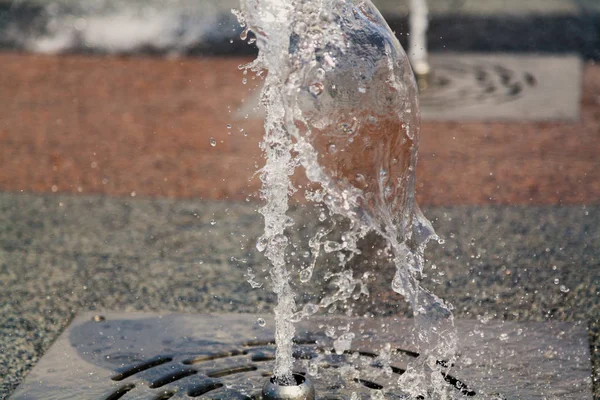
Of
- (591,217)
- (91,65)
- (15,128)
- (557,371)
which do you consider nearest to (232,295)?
(557,371)

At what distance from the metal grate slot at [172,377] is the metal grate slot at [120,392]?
69 millimetres

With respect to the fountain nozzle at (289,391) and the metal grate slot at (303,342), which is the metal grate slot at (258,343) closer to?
Result: the metal grate slot at (303,342)

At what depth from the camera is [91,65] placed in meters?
8.86

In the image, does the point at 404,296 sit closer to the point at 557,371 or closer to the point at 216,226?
the point at 557,371

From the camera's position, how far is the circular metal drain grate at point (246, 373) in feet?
10.6

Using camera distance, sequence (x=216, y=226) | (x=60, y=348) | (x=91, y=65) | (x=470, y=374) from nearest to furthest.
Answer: (x=470, y=374), (x=60, y=348), (x=216, y=226), (x=91, y=65)

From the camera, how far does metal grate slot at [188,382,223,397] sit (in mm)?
3223

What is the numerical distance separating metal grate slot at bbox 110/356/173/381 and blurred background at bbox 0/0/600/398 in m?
0.36

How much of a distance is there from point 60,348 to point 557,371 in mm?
1781

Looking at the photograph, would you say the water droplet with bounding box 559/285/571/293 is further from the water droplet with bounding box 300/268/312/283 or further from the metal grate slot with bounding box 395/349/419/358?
the water droplet with bounding box 300/268/312/283

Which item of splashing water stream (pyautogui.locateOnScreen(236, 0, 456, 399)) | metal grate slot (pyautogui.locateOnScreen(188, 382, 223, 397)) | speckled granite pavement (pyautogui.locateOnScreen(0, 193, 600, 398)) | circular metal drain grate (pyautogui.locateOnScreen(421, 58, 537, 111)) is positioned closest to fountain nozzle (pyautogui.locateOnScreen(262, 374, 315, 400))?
splashing water stream (pyautogui.locateOnScreen(236, 0, 456, 399))

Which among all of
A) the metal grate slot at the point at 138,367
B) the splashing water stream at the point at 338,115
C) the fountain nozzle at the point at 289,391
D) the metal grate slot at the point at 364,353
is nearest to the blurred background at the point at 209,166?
the splashing water stream at the point at 338,115

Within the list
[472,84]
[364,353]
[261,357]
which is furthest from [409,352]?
[472,84]

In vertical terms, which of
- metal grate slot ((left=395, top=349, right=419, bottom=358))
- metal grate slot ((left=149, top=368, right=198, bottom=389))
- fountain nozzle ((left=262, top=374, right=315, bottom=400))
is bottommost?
metal grate slot ((left=395, top=349, right=419, bottom=358))
